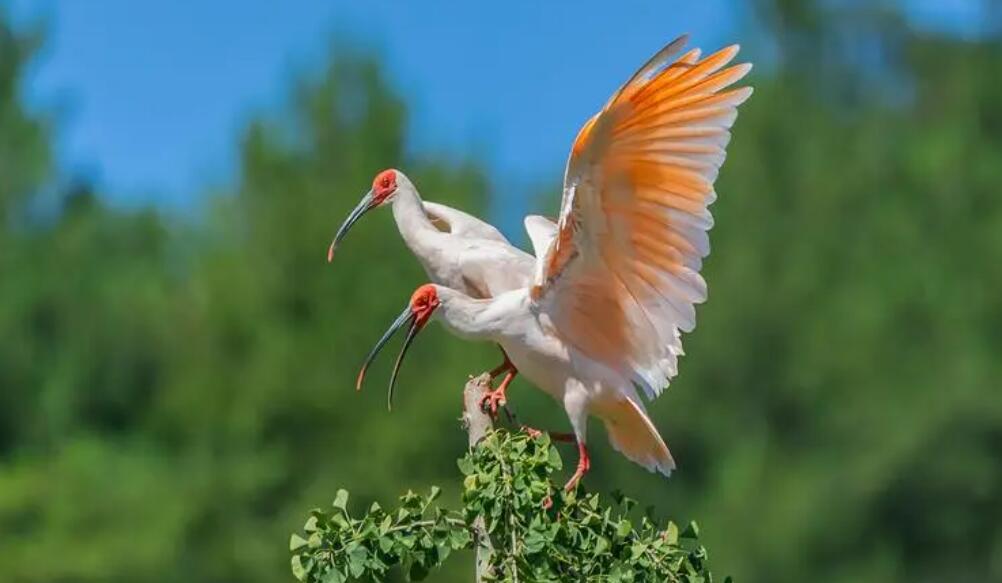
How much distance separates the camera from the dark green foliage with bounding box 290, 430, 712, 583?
15.3 ft

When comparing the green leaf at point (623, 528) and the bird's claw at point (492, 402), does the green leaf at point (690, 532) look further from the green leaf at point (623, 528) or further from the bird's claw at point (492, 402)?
the bird's claw at point (492, 402)

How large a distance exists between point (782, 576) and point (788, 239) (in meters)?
4.31

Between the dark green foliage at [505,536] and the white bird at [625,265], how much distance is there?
0.66 metres

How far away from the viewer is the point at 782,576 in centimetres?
2052

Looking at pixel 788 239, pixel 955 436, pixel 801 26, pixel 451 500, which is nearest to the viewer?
pixel 451 500

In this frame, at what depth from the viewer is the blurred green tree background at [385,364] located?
2014 centimetres

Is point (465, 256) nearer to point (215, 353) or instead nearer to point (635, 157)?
point (635, 157)

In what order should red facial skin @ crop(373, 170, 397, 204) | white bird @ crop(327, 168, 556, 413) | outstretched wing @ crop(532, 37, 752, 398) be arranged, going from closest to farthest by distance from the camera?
outstretched wing @ crop(532, 37, 752, 398) → white bird @ crop(327, 168, 556, 413) → red facial skin @ crop(373, 170, 397, 204)

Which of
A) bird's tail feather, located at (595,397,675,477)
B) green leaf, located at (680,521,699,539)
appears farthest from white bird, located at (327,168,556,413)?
green leaf, located at (680,521,699,539)

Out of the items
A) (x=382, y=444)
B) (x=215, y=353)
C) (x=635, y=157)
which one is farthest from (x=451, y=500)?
(x=635, y=157)

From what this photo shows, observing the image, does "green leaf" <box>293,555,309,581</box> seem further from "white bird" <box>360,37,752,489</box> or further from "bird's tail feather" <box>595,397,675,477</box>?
"bird's tail feather" <box>595,397,675,477</box>

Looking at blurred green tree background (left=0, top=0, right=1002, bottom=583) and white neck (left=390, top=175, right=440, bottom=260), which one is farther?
blurred green tree background (left=0, top=0, right=1002, bottom=583)

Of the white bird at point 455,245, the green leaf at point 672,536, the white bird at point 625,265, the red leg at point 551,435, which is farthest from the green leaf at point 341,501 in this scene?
the white bird at point 455,245

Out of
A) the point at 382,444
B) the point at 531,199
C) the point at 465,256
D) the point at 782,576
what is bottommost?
the point at 782,576
